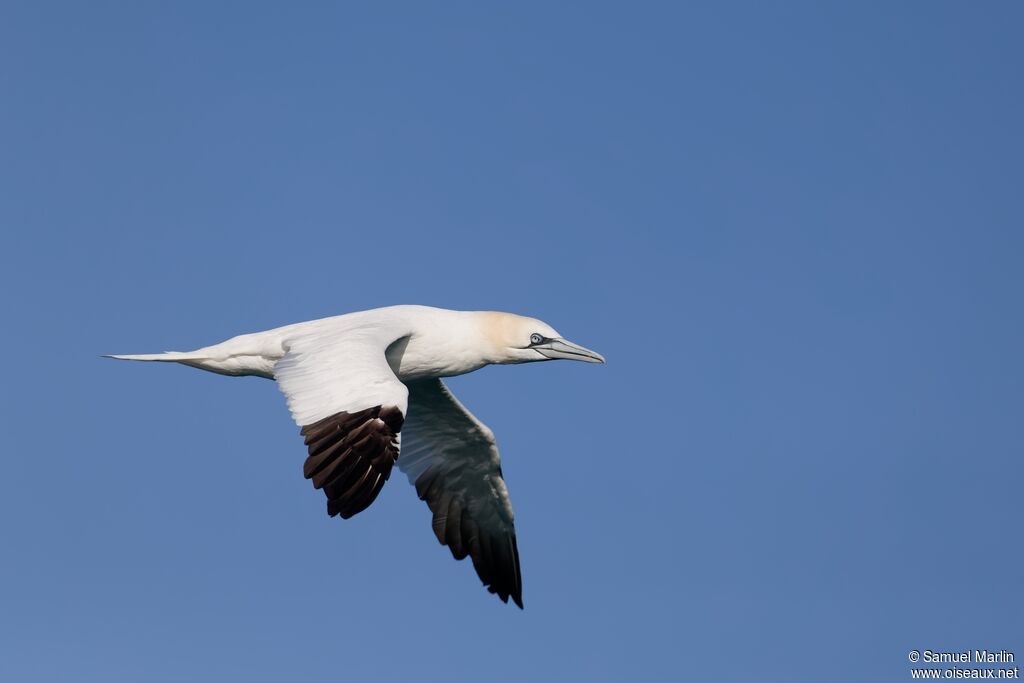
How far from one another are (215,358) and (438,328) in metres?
2.45

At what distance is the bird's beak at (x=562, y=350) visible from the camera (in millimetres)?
16984

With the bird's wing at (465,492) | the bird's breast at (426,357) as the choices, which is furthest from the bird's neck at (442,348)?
the bird's wing at (465,492)

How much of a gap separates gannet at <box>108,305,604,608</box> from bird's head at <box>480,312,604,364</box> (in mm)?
11

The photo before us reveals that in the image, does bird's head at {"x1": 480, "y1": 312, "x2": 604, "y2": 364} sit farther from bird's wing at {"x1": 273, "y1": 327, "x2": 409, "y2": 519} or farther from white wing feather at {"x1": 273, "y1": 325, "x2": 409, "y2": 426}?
bird's wing at {"x1": 273, "y1": 327, "x2": 409, "y2": 519}

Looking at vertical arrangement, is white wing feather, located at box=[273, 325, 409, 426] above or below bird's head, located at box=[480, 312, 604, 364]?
below

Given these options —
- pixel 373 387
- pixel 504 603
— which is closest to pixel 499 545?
pixel 504 603

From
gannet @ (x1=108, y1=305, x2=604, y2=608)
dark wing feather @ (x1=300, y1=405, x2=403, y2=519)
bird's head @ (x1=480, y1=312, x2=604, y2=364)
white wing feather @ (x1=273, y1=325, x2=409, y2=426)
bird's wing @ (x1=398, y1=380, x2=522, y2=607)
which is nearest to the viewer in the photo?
dark wing feather @ (x1=300, y1=405, x2=403, y2=519)

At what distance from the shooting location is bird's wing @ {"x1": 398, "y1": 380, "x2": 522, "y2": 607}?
18.4 metres

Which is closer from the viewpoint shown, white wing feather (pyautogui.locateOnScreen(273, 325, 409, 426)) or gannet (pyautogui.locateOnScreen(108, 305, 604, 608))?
gannet (pyautogui.locateOnScreen(108, 305, 604, 608))

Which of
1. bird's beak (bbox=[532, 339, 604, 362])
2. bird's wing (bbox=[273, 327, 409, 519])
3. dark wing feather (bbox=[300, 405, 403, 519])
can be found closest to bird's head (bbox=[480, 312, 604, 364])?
bird's beak (bbox=[532, 339, 604, 362])

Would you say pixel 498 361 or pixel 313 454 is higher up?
pixel 498 361

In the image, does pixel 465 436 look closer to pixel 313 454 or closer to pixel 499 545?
pixel 499 545

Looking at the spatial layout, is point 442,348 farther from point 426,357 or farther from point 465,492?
point 465,492

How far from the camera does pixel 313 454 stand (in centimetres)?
1326
